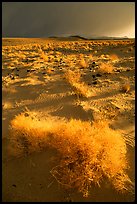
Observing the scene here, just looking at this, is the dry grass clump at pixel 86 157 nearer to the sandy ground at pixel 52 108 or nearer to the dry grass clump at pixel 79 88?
the sandy ground at pixel 52 108

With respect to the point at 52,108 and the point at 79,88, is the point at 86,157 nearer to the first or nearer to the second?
the point at 52,108

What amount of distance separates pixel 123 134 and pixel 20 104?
4.90 metres

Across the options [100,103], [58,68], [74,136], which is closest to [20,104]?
[100,103]

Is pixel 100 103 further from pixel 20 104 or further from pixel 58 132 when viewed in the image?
pixel 58 132

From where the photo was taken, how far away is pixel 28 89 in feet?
45.3

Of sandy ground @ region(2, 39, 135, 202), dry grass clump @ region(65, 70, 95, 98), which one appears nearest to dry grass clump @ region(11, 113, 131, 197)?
sandy ground @ region(2, 39, 135, 202)

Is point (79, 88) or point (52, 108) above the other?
point (79, 88)

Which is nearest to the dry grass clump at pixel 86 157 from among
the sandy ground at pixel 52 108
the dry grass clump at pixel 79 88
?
the sandy ground at pixel 52 108

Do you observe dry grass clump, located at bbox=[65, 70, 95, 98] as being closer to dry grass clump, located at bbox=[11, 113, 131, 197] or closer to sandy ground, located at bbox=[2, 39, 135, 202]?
sandy ground, located at bbox=[2, 39, 135, 202]

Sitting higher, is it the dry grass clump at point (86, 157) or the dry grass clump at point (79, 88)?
the dry grass clump at point (79, 88)

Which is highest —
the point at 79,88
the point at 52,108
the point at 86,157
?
the point at 79,88

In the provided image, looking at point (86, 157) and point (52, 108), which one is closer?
point (86, 157)

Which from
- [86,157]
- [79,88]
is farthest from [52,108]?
[86,157]

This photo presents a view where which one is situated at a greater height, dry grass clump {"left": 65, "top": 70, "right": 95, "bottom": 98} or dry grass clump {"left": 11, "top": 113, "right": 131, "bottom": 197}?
dry grass clump {"left": 65, "top": 70, "right": 95, "bottom": 98}
